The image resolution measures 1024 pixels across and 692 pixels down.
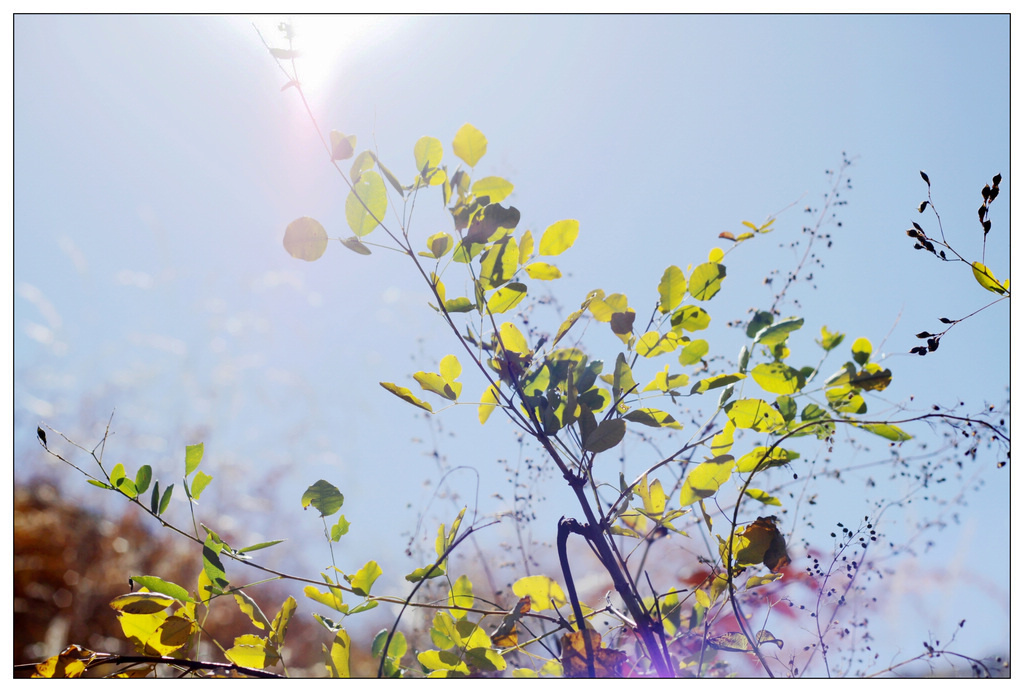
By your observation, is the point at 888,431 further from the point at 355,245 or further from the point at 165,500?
the point at 165,500

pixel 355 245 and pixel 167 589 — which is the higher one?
pixel 355 245

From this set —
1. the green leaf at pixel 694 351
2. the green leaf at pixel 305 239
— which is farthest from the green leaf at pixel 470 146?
the green leaf at pixel 694 351

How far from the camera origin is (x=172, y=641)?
1.47 ft

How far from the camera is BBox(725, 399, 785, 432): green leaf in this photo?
0.42 m

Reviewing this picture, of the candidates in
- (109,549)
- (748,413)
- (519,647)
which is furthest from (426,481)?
(109,549)

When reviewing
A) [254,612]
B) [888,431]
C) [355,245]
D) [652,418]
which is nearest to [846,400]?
[888,431]

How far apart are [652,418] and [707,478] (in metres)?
0.06

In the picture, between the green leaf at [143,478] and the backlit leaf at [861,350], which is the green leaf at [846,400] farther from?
the green leaf at [143,478]

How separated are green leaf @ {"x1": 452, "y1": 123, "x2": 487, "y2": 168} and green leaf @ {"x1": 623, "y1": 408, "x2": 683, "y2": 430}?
0.23 metres

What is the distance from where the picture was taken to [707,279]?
47 cm

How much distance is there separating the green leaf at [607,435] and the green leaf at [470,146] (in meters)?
0.23

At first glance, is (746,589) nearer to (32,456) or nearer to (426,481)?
(426,481)

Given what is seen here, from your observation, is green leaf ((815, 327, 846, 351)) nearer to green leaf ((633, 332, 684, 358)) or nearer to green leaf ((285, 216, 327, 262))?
green leaf ((633, 332, 684, 358))

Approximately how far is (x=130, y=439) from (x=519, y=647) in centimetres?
260
